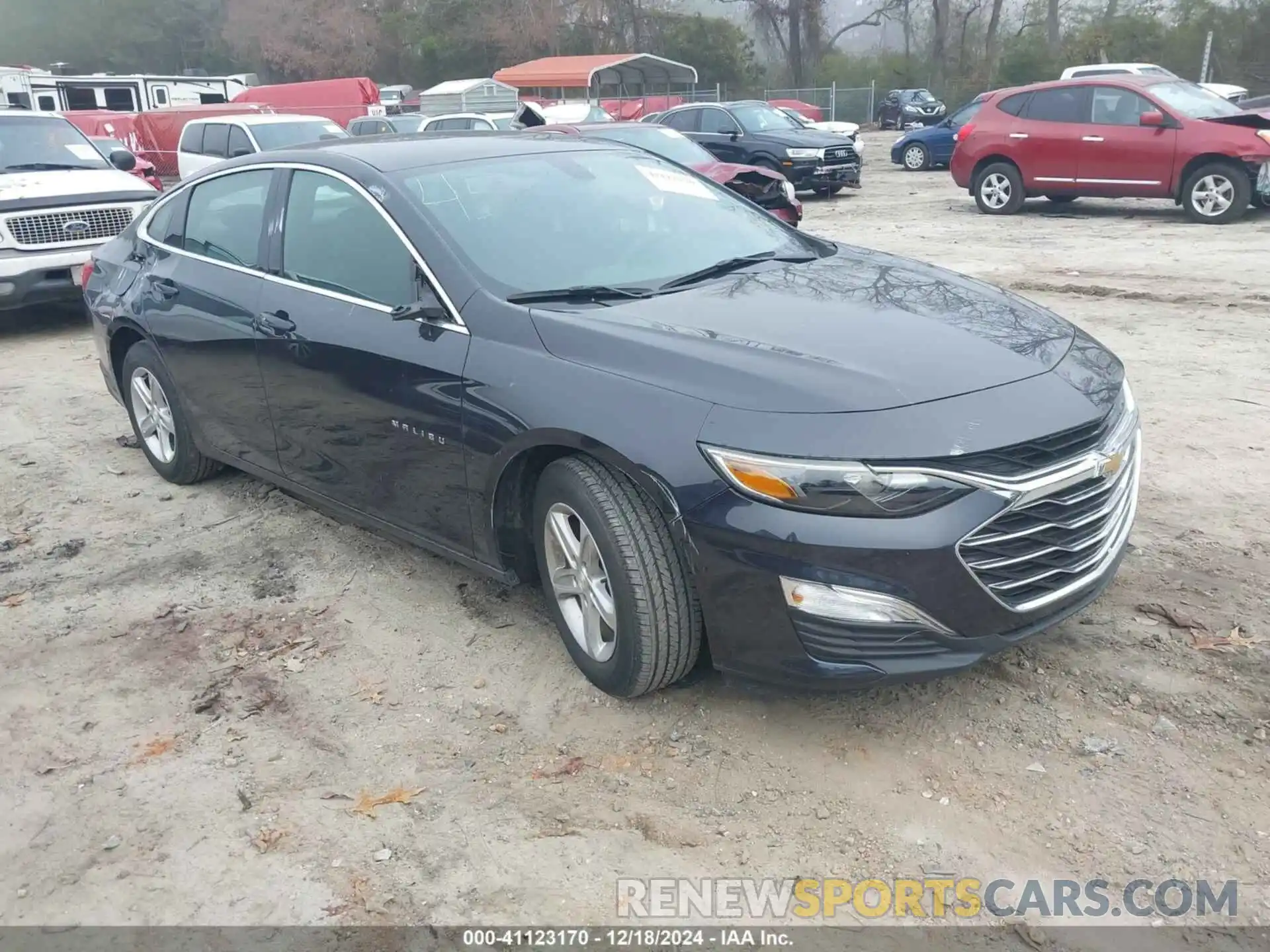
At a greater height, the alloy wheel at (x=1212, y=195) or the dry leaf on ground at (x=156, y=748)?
the alloy wheel at (x=1212, y=195)

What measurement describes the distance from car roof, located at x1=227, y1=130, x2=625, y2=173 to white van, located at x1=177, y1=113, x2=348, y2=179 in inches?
441

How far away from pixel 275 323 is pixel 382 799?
210 cm

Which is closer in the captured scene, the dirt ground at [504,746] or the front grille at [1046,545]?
the dirt ground at [504,746]

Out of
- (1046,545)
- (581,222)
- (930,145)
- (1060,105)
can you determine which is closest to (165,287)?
(581,222)

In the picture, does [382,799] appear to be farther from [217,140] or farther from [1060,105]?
[217,140]

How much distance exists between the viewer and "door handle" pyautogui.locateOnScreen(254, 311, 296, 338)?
436 cm

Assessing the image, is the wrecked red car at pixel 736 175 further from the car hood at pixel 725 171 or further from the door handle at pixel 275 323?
the door handle at pixel 275 323

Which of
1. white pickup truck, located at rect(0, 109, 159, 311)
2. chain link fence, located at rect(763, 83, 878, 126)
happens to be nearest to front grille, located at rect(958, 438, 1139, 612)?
white pickup truck, located at rect(0, 109, 159, 311)

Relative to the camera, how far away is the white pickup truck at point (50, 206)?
365 inches

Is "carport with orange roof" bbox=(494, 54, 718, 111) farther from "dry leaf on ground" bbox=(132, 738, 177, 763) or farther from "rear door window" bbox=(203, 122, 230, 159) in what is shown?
"dry leaf on ground" bbox=(132, 738, 177, 763)

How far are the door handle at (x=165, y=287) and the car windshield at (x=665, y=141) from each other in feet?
24.5

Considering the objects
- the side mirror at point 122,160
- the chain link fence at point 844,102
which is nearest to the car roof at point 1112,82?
the side mirror at point 122,160

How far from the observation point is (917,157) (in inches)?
898

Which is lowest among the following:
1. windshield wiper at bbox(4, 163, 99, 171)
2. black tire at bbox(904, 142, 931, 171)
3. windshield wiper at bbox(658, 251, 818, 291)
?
black tire at bbox(904, 142, 931, 171)
